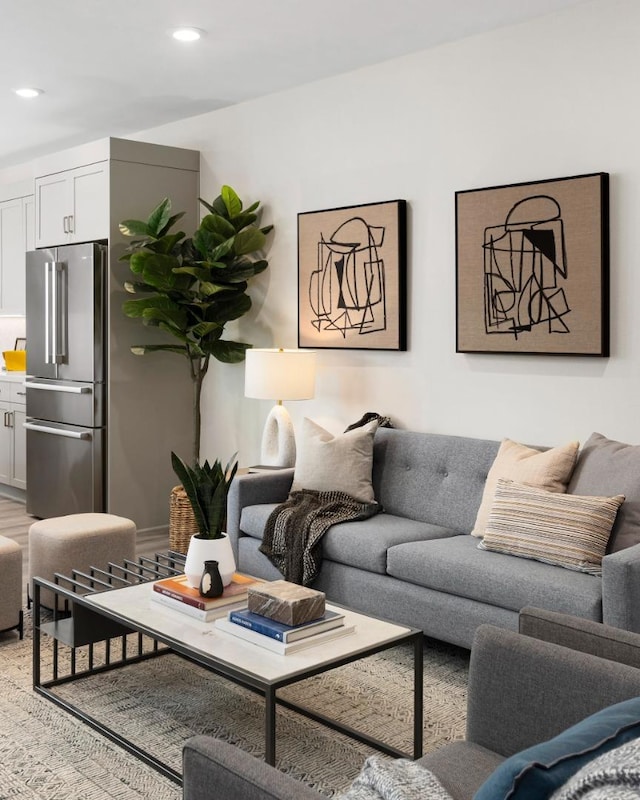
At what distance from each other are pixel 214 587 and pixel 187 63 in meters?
3.01

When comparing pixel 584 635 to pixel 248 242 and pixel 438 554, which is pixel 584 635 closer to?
pixel 438 554

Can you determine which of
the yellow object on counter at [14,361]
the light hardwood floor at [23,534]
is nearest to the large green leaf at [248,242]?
the light hardwood floor at [23,534]

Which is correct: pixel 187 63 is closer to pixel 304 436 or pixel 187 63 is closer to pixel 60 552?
pixel 304 436

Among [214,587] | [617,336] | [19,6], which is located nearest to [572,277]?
[617,336]

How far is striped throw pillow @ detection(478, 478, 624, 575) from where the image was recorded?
3.07 meters

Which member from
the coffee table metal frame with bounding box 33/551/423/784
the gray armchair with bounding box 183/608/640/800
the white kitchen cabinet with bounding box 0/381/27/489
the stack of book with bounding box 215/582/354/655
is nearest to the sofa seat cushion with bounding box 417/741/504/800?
the gray armchair with bounding box 183/608/640/800

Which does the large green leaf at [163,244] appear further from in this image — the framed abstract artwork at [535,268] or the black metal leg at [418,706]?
the black metal leg at [418,706]

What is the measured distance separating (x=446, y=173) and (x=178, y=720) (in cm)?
278

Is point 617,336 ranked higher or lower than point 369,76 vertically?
lower

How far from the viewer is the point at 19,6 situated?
12.4 feet

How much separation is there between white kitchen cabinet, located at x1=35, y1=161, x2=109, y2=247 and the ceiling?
17.1 inches

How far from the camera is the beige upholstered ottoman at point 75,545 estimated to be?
11.9 feet

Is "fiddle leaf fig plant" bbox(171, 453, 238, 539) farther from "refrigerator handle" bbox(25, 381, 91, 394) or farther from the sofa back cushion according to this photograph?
"refrigerator handle" bbox(25, 381, 91, 394)

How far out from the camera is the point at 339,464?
4.09 m
